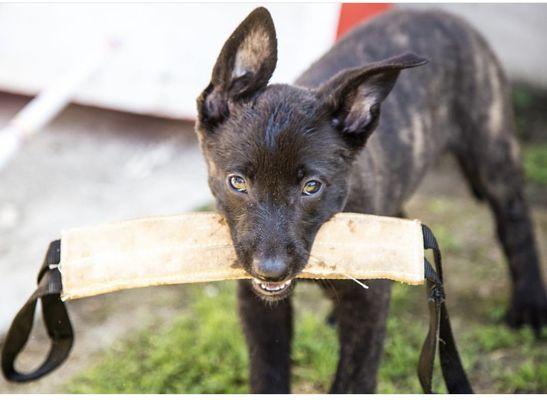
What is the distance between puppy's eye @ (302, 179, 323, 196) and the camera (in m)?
3.06

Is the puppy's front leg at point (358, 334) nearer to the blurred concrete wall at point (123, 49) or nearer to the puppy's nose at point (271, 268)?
the puppy's nose at point (271, 268)

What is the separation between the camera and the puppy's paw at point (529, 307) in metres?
4.80

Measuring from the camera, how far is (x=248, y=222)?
2.95m

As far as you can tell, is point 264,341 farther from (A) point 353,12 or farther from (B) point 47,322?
(A) point 353,12

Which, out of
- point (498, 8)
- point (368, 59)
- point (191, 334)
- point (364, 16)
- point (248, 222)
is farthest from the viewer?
point (498, 8)

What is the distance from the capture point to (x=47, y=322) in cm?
323

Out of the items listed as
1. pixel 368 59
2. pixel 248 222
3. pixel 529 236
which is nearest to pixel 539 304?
pixel 529 236

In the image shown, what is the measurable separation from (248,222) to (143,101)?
154 inches

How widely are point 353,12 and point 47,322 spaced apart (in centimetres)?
389

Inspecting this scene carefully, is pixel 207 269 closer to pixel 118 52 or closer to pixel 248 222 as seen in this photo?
pixel 248 222

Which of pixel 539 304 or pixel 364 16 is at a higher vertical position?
pixel 364 16

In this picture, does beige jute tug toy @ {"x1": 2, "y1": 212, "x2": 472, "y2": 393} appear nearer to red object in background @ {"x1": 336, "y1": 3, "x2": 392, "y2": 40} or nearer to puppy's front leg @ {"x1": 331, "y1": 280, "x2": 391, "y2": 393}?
puppy's front leg @ {"x1": 331, "y1": 280, "x2": 391, "y2": 393}

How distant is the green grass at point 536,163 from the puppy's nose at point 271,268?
445 cm
